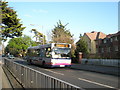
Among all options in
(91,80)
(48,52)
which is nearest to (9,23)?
(48,52)

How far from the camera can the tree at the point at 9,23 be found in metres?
15.8

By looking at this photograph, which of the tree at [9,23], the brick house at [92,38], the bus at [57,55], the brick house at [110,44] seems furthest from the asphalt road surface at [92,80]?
the brick house at [92,38]

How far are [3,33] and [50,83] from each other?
13806 millimetres

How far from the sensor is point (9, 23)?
16.6 meters

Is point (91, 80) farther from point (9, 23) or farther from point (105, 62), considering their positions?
point (105, 62)

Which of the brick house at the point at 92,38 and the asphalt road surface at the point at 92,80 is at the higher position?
the brick house at the point at 92,38

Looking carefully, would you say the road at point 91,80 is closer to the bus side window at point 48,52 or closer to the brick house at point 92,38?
the bus side window at point 48,52

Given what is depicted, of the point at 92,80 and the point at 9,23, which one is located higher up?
the point at 9,23

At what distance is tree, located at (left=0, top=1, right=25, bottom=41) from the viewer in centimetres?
1577

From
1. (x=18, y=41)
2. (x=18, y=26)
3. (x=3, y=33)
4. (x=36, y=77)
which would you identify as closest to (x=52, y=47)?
(x=18, y=26)

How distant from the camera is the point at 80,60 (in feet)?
112

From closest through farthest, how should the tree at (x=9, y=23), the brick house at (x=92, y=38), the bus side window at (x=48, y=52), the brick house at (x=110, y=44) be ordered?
the tree at (x=9, y=23)
the bus side window at (x=48, y=52)
the brick house at (x=110, y=44)
the brick house at (x=92, y=38)

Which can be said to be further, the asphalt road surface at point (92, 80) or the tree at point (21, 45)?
the tree at point (21, 45)

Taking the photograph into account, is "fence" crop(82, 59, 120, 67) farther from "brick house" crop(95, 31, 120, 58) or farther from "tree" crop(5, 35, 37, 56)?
"tree" crop(5, 35, 37, 56)
